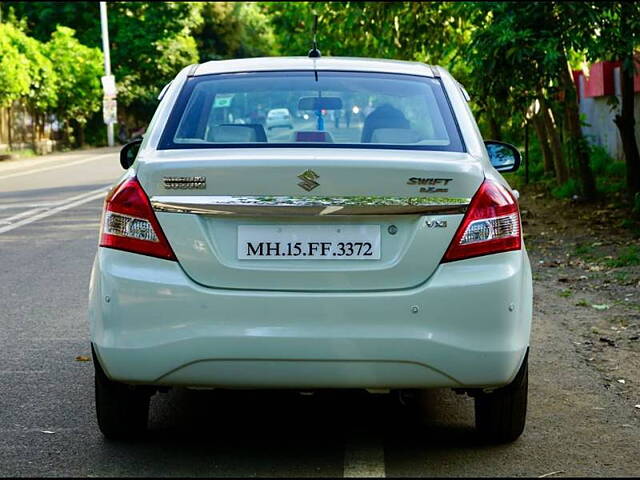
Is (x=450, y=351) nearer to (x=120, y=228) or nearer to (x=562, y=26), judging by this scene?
(x=120, y=228)

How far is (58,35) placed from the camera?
167ft

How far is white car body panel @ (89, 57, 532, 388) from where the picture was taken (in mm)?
4605

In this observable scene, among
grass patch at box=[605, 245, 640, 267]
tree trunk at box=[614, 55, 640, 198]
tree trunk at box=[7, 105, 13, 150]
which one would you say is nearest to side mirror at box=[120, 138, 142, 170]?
grass patch at box=[605, 245, 640, 267]

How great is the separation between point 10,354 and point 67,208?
36.0ft

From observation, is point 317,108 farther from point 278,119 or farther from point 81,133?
point 81,133

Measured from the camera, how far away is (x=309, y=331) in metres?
4.59

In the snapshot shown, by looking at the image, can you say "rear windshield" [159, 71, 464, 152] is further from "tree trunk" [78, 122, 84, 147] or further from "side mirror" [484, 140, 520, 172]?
"tree trunk" [78, 122, 84, 147]

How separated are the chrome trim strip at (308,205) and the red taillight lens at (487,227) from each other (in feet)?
0.43

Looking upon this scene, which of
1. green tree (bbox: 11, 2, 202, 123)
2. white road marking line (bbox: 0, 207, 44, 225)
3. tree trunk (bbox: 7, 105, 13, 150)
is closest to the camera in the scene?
white road marking line (bbox: 0, 207, 44, 225)

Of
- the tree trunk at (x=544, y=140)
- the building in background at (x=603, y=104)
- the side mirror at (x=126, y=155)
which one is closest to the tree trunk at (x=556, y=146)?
the building in background at (x=603, y=104)

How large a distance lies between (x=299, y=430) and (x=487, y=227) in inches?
52.7

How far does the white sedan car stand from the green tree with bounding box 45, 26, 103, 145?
45352 mm


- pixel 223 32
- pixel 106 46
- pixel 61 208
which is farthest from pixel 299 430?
pixel 223 32

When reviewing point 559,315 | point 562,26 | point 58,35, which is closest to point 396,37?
point 562,26
